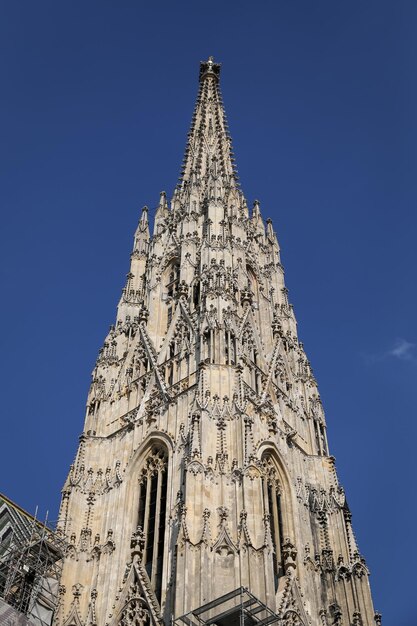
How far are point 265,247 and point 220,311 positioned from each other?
13289 millimetres

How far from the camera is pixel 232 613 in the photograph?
22719 millimetres

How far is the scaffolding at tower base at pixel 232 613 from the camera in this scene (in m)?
22.6

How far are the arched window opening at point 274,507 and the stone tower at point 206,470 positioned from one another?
73 millimetres

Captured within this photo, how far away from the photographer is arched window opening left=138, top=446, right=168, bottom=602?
27.1 meters

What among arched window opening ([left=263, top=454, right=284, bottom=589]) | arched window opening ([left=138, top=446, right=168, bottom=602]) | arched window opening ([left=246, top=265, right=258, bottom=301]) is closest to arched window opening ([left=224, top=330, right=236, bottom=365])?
arched window opening ([left=263, top=454, right=284, bottom=589])

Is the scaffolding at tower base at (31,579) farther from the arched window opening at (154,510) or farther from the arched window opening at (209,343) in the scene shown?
the arched window opening at (209,343)

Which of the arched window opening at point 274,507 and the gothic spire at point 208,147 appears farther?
the gothic spire at point 208,147

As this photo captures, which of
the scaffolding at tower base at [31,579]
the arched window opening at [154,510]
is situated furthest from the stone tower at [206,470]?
the scaffolding at tower base at [31,579]

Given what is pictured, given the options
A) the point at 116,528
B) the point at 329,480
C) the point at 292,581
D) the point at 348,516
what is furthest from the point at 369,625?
the point at 116,528

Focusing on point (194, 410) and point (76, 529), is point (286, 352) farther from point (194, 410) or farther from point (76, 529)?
point (76, 529)

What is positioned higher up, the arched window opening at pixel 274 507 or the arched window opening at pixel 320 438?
the arched window opening at pixel 320 438

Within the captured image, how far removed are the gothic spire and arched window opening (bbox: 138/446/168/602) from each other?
19.0 meters

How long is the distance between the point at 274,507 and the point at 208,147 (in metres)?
29.0

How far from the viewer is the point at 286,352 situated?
3872 cm
